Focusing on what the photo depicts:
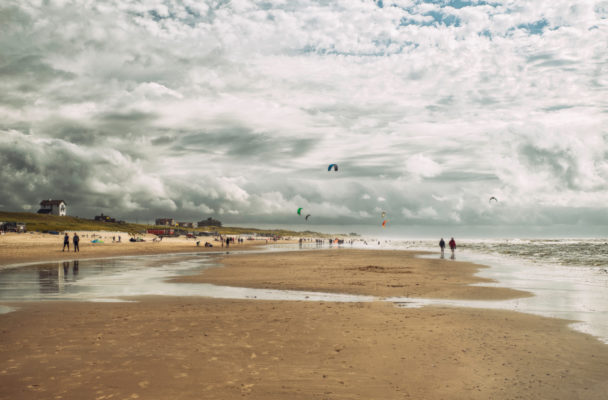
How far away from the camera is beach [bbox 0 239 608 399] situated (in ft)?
24.4

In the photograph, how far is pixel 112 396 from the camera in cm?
700

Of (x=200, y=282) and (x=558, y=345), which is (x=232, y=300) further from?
(x=558, y=345)

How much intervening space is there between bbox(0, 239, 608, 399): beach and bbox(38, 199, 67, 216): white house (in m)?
203

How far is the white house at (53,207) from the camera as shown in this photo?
190875 millimetres

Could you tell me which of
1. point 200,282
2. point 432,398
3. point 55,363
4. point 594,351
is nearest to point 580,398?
point 432,398

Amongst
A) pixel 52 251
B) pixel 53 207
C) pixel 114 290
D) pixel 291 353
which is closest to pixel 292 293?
pixel 114 290

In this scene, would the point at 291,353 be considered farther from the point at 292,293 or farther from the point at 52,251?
the point at 52,251

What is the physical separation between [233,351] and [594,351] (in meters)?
8.62


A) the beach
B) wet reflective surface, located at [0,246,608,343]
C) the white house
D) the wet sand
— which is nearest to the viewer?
the beach

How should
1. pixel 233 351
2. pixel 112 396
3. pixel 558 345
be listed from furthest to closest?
pixel 558 345, pixel 233 351, pixel 112 396

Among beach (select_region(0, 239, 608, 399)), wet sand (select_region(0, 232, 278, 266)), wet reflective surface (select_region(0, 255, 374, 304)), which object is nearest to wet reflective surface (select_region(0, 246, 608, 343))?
wet reflective surface (select_region(0, 255, 374, 304))

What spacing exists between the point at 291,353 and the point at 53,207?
216 metres

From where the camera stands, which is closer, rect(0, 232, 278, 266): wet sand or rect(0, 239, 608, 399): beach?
rect(0, 239, 608, 399): beach

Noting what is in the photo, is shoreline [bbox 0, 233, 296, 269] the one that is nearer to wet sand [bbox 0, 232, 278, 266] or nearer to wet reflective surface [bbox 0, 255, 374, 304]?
wet sand [bbox 0, 232, 278, 266]
